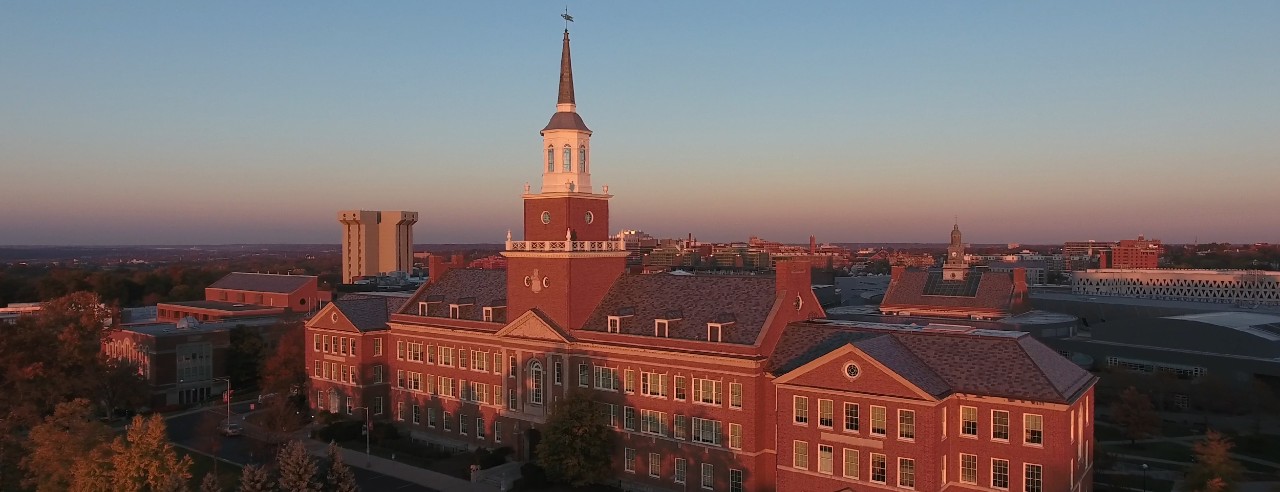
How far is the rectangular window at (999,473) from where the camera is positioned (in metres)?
42.0

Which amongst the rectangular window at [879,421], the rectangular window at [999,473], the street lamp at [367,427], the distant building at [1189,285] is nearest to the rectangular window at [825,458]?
the rectangular window at [879,421]

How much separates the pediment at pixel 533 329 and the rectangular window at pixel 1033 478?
1125 inches

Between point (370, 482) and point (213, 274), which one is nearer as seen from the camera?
point (370, 482)

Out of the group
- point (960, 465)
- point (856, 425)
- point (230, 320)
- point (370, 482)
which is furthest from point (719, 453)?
point (230, 320)

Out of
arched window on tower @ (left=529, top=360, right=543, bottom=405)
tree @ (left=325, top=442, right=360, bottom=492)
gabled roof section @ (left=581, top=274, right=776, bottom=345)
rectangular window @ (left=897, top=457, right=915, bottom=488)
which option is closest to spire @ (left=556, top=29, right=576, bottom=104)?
gabled roof section @ (left=581, top=274, right=776, bottom=345)

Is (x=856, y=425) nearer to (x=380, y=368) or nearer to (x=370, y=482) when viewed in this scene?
(x=370, y=482)

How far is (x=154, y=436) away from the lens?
4453 centimetres

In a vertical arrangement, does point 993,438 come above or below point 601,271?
below

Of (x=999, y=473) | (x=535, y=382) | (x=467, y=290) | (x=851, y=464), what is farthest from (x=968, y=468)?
(x=467, y=290)

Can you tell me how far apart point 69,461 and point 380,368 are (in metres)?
27.3

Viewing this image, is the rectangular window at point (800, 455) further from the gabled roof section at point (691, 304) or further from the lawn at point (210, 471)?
the lawn at point (210, 471)

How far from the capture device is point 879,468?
4359cm

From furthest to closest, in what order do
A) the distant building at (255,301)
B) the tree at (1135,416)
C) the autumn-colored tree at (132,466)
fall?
the distant building at (255,301) → the tree at (1135,416) → the autumn-colored tree at (132,466)

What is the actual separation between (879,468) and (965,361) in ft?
Answer: 23.8
